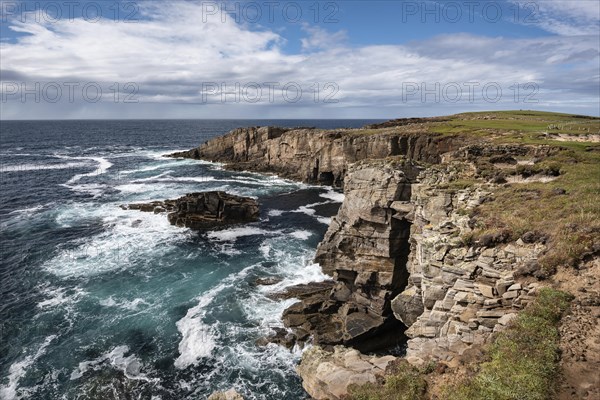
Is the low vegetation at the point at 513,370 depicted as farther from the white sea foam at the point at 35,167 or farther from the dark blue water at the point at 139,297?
the white sea foam at the point at 35,167

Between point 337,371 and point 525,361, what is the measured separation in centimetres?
722

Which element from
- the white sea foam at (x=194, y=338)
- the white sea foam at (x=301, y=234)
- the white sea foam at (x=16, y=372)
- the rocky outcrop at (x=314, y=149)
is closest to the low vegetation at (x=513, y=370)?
the white sea foam at (x=194, y=338)

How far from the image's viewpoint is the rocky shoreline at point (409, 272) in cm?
1517

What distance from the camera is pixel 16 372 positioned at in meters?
25.3

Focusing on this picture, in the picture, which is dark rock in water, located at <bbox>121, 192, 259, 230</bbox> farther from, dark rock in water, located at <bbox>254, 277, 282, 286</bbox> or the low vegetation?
the low vegetation

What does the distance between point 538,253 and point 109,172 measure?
3902 inches

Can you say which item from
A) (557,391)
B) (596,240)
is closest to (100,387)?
(557,391)

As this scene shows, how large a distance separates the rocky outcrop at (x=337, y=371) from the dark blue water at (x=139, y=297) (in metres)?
7.71

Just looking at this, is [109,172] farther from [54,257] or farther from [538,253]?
[538,253]

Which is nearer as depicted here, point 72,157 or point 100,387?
point 100,387

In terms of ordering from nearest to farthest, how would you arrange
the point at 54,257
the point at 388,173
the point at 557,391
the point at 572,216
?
the point at 557,391 < the point at 572,216 < the point at 388,173 < the point at 54,257

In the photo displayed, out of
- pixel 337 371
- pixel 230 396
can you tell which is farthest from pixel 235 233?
pixel 337 371

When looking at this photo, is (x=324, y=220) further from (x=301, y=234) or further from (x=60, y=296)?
(x=60, y=296)

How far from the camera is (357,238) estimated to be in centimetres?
3130
